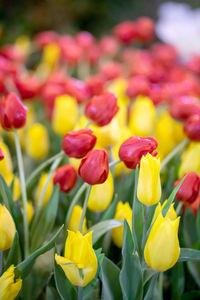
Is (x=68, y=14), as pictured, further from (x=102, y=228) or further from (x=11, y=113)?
(x=102, y=228)

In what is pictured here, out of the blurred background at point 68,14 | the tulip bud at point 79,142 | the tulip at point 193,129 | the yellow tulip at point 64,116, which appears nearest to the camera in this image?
the tulip bud at point 79,142

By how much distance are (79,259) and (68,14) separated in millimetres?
2044

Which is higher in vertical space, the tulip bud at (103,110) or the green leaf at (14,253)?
the tulip bud at (103,110)

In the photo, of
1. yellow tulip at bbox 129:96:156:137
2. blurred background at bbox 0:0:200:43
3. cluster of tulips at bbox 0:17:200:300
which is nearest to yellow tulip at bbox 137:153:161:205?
cluster of tulips at bbox 0:17:200:300

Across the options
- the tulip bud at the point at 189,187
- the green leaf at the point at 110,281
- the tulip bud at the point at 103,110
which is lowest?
the green leaf at the point at 110,281

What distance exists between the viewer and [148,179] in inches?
18.3

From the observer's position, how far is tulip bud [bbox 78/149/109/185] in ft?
1.59

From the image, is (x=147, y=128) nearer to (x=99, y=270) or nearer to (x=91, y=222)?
(x=91, y=222)

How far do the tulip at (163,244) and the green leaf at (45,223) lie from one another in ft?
0.59

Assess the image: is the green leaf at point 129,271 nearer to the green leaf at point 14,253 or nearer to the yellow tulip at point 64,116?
the green leaf at point 14,253

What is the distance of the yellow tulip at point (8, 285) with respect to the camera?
46cm

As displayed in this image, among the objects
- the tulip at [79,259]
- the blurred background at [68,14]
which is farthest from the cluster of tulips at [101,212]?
the blurred background at [68,14]

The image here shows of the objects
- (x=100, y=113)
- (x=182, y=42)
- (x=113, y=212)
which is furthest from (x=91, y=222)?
(x=182, y=42)

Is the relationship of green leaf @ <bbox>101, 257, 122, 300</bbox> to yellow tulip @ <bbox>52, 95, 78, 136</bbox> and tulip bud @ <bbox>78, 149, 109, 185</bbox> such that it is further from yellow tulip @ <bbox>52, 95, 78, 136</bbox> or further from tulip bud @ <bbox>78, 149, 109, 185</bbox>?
yellow tulip @ <bbox>52, 95, 78, 136</bbox>
